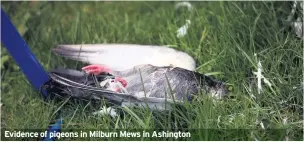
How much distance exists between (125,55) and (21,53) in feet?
1.41

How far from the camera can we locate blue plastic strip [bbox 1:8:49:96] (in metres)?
2.28

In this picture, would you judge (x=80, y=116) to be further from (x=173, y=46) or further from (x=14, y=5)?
(x=14, y=5)

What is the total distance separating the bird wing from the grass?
6 cm

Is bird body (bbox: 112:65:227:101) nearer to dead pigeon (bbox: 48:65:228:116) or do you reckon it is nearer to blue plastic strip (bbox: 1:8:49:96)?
dead pigeon (bbox: 48:65:228:116)

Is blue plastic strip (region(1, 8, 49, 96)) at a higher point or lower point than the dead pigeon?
higher

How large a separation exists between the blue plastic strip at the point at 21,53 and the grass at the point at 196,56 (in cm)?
10

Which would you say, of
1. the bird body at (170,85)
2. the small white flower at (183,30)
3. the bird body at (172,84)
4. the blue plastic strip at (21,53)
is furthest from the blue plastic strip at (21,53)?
the small white flower at (183,30)

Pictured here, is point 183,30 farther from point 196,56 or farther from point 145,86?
point 145,86

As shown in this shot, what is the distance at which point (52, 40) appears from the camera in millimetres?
2869

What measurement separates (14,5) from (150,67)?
3.68ft

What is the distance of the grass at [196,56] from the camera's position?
2.03 m

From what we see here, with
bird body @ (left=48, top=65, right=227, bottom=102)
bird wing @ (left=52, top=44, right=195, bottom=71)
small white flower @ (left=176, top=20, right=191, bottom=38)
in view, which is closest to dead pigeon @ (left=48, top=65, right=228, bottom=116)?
bird body @ (left=48, top=65, right=227, bottom=102)

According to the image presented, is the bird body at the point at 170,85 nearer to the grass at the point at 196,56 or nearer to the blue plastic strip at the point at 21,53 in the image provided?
the grass at the point at 196,56

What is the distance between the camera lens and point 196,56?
251cm
